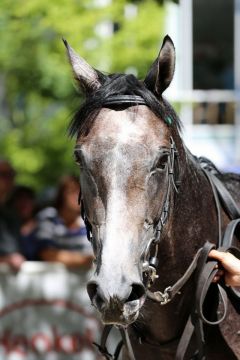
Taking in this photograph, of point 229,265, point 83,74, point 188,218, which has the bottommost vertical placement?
point 229,265

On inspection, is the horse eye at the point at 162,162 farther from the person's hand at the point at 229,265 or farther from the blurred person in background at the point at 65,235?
the blurred person in background at the point at 65,235

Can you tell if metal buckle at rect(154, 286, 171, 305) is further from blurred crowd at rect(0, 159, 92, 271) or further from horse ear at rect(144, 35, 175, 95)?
blurred crowd at rect(0, 159, 92, 271)

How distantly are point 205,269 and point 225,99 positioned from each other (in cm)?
1314

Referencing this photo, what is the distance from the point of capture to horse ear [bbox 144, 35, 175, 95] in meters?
4.10

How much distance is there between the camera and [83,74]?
14.2 ft

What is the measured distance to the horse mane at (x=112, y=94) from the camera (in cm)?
417

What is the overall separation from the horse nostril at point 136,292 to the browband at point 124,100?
902 mm

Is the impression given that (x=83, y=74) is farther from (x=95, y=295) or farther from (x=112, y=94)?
(x=95, y=295)

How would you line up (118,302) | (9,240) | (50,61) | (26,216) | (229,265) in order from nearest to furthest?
(118,302) → (229,265) → (9,240) → (26,216) → (50,61)

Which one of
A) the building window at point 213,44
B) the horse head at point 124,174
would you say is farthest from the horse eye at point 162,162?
the building window at point 213,44

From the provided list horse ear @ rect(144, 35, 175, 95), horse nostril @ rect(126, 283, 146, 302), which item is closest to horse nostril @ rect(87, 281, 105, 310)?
horse nostril @ rect(126, 283, 146, 302)

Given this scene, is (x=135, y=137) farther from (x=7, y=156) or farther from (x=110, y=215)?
(x=7, y=156)

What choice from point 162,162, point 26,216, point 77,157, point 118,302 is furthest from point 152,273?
point 26,216

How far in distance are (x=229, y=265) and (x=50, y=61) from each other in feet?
24.2
